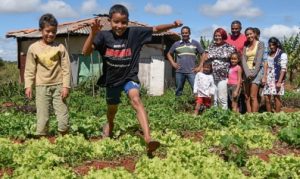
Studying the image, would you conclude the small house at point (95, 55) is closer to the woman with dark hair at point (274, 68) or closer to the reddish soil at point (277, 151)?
the woman with dark hair at point (274, 68)

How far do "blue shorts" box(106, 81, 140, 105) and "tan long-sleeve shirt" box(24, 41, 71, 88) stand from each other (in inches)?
25.4

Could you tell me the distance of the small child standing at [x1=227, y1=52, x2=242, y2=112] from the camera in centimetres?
1010

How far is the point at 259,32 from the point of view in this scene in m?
10.2

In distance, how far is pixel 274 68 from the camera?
10.7 meters

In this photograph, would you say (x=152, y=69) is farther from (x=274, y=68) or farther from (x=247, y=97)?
(x=274, y=68)

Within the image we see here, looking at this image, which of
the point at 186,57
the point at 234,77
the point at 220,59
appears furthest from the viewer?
the point at 186,57

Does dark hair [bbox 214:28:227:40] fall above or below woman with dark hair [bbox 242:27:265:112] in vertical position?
above

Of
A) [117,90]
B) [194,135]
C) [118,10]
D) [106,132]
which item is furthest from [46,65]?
[194,135]

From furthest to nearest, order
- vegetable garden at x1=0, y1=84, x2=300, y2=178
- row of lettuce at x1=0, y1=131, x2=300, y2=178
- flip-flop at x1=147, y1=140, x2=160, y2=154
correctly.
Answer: flip-flop at x1=147, y1=140, x2=160, y2=154 < vegetable garden at x1=0, y1=84, x2=300, y2=178 < row of lettuce at x1=0, y1=131, x2=300, y2=178

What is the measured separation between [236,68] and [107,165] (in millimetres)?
5298

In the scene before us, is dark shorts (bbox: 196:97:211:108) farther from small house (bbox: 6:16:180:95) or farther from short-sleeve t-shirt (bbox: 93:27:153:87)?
small house (bbox: 6:16:180:95)

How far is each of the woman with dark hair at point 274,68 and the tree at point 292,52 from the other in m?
18.7

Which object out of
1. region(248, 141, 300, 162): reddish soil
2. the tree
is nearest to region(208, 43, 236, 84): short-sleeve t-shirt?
region(248, 141, 300, 162): reddish soil

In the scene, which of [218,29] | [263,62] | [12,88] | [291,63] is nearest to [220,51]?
[218,29]
